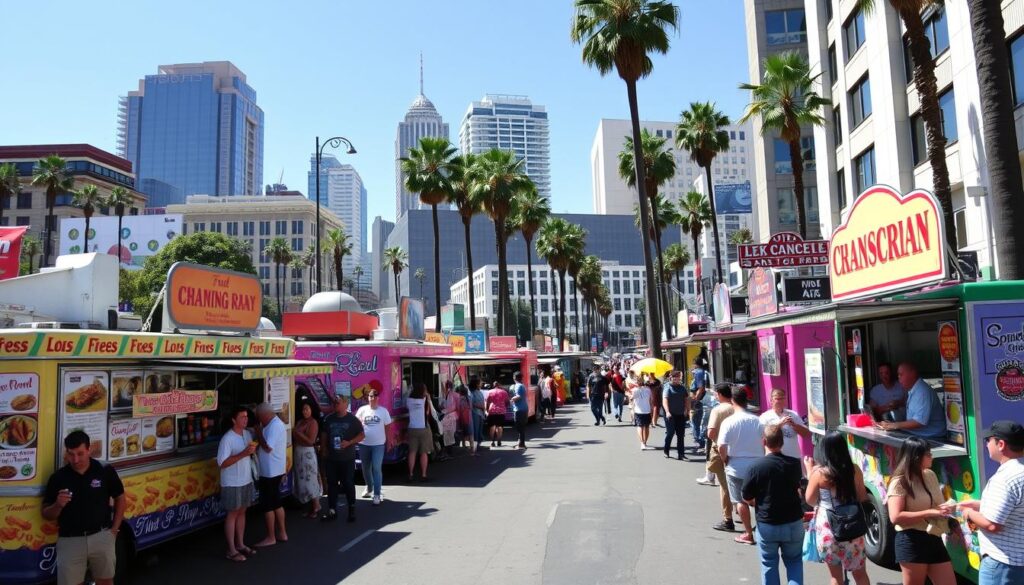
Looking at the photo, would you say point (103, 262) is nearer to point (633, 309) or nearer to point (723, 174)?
point (633, 309)

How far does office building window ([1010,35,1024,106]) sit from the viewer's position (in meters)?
15.7

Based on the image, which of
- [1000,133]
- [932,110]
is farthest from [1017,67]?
[1000,133]

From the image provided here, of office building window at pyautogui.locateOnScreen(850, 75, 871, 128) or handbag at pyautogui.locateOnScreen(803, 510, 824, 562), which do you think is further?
office building window at pyautogui.locateOnScreen(850, 75, 871, 128)

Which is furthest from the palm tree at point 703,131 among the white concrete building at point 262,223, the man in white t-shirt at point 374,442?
the white concrete building at point 262,223

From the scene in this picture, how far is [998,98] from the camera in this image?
9.99 m

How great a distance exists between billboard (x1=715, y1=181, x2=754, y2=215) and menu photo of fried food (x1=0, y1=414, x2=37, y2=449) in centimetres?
4968

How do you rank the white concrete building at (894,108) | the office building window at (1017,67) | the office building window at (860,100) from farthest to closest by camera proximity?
the office building window at (860,100), the white concrete building at (894,108), the office building window at (1017,67)

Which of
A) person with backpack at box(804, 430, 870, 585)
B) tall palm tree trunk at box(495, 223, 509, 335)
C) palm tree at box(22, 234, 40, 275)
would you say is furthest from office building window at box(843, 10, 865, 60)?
palm tree at box(22, 234, 40, 275)

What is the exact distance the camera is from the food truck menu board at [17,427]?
618 centimetres

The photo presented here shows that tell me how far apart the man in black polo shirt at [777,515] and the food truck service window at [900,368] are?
1788 mm

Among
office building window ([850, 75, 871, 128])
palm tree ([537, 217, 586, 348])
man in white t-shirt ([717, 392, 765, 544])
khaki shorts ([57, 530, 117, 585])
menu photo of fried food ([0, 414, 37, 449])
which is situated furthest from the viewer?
palm tree ([537, 217, 586, 348])

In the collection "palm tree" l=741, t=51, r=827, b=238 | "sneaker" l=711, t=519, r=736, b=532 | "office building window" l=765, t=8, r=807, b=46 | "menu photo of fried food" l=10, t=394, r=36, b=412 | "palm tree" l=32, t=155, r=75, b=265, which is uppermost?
"office building window" l=765, t=8, r=807, b=46

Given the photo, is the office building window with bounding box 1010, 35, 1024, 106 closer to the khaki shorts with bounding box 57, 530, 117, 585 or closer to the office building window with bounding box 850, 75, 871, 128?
the office building window with bounding box 850, 75, 871, 128

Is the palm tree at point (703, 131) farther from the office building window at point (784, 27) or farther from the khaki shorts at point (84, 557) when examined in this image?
the khaki shorts at point (84, 557)
